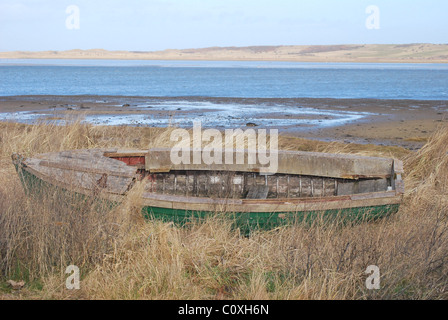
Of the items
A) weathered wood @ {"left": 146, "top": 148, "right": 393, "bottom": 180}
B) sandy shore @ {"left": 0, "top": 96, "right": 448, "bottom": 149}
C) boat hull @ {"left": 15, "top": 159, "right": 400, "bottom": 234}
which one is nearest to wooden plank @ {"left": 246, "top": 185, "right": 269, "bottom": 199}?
weathered wood @ {"left": 146, "top": 148, "right": 393, "bottom": 180}

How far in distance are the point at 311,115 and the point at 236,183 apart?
14.1 metres

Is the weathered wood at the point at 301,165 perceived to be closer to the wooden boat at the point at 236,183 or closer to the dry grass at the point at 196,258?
the wooden boat at the point at 236,183

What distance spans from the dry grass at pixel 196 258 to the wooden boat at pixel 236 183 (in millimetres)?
224

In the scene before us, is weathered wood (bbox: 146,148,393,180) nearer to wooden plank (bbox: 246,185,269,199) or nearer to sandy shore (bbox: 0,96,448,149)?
wooden plank (bbox: 246,185,269,199)

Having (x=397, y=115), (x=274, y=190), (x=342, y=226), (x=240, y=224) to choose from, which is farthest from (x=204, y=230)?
(x=397, y=115)

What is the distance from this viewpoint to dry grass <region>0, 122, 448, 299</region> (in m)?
3.89

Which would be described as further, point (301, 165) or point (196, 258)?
point (301, 165)

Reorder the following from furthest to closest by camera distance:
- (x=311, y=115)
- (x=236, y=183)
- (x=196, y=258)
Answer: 1. (x=311, y=115)
2. (x=236, y=183)
3. (x=196, y=258)

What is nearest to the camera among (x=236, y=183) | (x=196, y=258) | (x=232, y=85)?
(x=196, y=258)

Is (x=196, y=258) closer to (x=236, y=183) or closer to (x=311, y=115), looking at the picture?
(x=236, y=183)

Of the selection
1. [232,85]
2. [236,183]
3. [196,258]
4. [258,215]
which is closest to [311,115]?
[236,183]

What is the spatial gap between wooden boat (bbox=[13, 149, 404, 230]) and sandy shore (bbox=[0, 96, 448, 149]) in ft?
18.8

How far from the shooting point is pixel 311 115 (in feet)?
67.3

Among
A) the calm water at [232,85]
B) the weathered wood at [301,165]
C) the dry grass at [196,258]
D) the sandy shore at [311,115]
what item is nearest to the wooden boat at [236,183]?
the weathered wood at [301,165]
